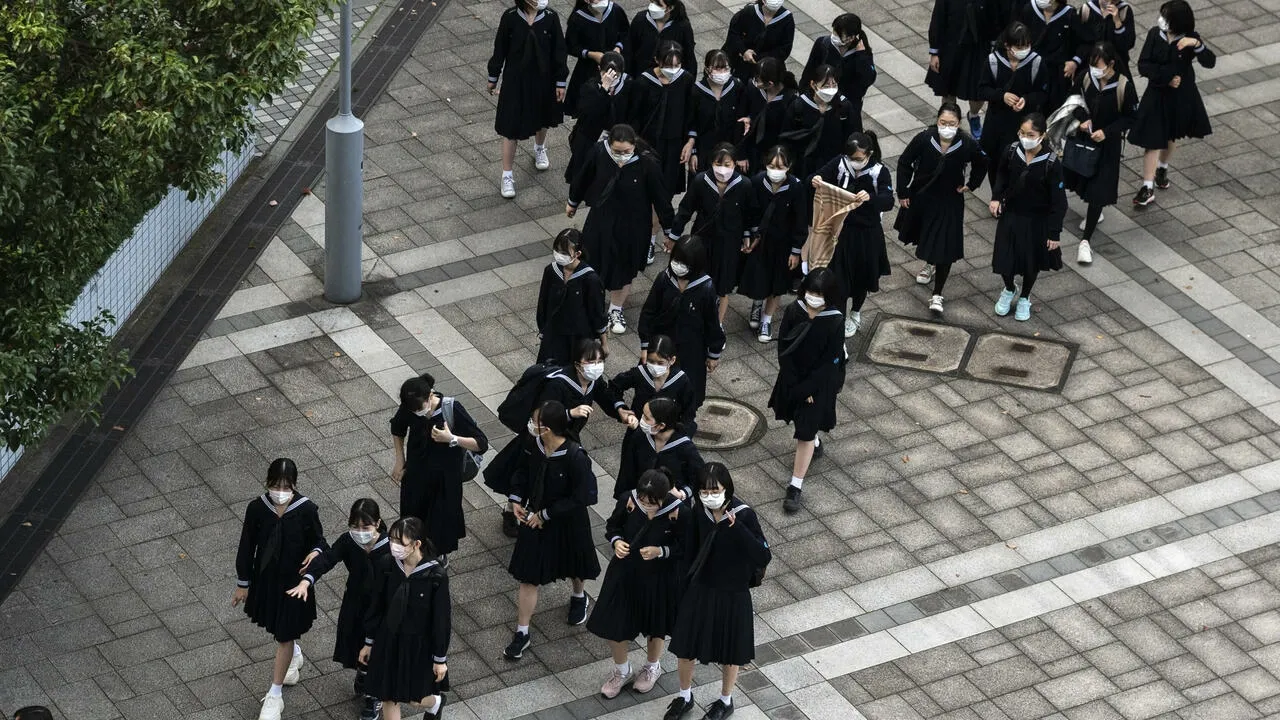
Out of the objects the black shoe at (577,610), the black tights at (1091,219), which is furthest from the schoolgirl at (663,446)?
the black tights at (1091,219)

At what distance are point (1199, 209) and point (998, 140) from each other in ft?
6.69

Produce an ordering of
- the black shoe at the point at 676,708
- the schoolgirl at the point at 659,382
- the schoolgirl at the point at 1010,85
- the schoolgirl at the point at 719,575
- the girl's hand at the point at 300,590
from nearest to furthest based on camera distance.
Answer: the girl's hand at the point at 300,590 < the schoolgirl at the point at 719,575 < the black shoe at the point at 676,708 < the schoolgirl at the point at 659,382 < the schoolgirl at the point at 1010,85

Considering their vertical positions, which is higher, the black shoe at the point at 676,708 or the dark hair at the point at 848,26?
the dark hair at the point at 848,26

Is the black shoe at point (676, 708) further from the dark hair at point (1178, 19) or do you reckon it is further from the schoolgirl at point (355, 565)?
the dark hair at point (1178, 19)

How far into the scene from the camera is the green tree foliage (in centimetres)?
966

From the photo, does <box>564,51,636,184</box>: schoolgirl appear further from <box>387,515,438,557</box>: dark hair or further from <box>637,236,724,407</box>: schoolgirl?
<box>387,515,438,557</box>: dark hair

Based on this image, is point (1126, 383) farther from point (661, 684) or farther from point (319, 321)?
point (319, 321)

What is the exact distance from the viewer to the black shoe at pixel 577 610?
12.6 m

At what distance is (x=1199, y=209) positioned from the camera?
17328mm

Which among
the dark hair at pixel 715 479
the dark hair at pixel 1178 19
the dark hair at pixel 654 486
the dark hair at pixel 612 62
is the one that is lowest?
the dark hair at pixel 654 486

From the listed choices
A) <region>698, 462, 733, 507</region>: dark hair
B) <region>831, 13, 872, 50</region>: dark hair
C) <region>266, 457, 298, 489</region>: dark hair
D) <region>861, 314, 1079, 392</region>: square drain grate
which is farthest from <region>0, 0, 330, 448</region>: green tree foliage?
<region>831, 13, 872, 50</region>: dark hair

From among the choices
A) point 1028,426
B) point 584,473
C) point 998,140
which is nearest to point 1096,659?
point 1028,426

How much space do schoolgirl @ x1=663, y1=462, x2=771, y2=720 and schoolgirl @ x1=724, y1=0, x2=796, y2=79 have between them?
6.23m

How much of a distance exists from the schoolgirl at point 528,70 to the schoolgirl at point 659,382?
4215 mm
